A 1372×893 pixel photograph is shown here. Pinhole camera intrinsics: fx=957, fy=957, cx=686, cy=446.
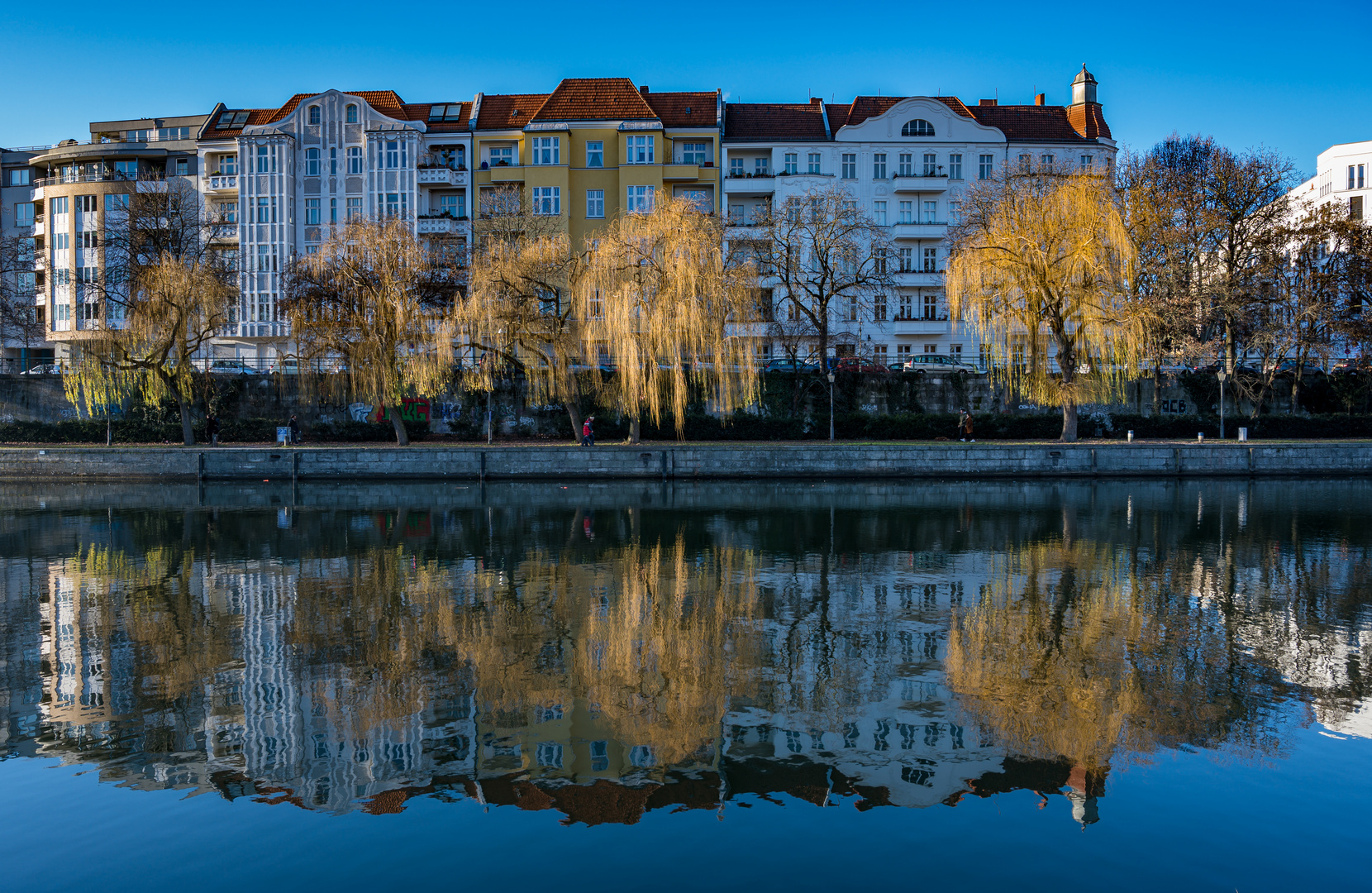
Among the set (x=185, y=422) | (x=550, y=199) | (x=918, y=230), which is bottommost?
(x=185, y=422)

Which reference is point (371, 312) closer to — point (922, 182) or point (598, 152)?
point (598, 152)

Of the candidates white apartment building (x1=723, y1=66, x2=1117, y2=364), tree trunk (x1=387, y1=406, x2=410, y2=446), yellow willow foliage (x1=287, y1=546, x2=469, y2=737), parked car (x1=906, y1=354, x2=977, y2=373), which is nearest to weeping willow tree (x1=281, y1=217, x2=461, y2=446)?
tree trunk (x1=387, y1=406, x2=410, y2=446)

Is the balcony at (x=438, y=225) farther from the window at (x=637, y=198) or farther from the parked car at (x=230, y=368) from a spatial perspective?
the parked car at (x=230, y=368)

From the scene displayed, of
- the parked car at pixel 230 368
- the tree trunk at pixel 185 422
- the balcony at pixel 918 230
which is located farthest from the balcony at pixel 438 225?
the balcony at pixel 918 230

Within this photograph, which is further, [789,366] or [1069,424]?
[789,366]

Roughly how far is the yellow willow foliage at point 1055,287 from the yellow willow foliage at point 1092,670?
22.6 metres

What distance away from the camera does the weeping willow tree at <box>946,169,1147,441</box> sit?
35469 mm

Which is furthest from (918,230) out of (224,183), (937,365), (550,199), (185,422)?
(224,183)

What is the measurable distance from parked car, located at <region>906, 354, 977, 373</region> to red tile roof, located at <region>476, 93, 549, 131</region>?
96.0 ft

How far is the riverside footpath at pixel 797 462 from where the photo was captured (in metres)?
35.7

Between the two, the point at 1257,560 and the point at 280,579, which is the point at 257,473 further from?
the point at 1257,560

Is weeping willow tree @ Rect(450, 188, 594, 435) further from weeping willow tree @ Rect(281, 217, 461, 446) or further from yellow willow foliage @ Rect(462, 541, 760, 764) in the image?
yellow willow foliage @ Rect(462, 541, 760, 764)

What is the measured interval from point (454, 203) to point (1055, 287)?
1540 inches

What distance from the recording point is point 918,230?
5844cm
